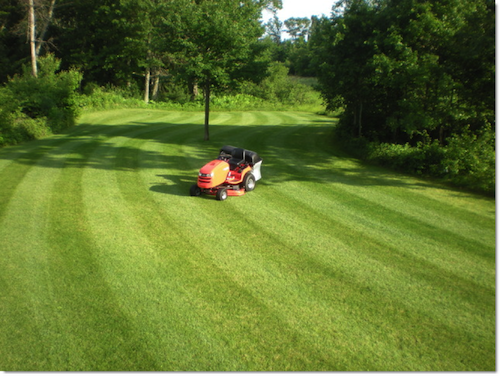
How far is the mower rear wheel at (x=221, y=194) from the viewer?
10195mm

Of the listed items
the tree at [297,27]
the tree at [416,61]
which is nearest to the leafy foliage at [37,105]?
the tree at [416,61]

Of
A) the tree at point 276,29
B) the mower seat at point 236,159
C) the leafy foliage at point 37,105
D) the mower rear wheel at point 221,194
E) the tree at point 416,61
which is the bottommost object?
the mower rear wheel at point 221,194

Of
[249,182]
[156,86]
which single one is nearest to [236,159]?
[249,182]

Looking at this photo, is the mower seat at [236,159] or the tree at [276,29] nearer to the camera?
the mower seat at [236,159]

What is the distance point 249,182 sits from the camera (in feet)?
36.2

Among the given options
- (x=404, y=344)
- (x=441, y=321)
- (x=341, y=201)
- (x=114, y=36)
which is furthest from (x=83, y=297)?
(x=114, y=36)

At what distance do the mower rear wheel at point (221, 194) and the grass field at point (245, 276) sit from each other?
0.30 meters

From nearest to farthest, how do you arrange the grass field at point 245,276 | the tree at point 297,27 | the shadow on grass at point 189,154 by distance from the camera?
1. the grass field at point 245,276
2. the shadow on grass at point 189,154
3. the tree at point 297,27

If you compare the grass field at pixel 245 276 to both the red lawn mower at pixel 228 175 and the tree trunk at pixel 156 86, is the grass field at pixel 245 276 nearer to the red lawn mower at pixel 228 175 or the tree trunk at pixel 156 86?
the red lawn mower at pixel 228 175

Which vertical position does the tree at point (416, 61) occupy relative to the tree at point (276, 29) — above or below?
below

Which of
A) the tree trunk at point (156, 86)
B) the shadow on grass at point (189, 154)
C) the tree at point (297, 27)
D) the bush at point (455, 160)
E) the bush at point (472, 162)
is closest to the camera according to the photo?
the bush at point (472, 162)

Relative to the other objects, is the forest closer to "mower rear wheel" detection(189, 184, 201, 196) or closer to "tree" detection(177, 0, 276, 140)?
"tree" detection(177, 0, 276, 140)

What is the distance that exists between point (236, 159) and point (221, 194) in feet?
4.95

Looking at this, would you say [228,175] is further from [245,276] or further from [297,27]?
[297,27]
